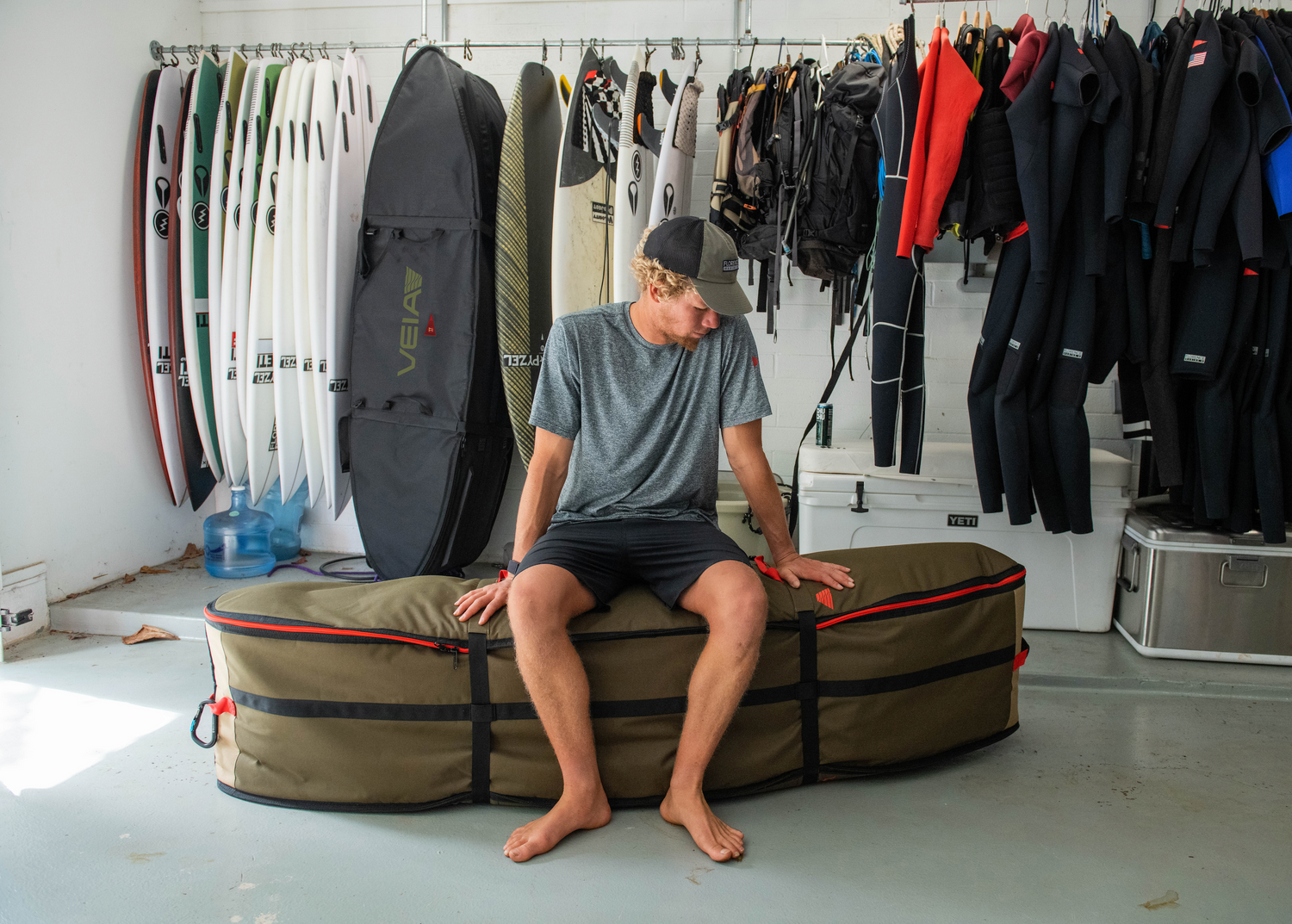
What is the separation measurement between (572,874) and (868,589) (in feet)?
2.69

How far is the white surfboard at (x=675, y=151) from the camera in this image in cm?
273

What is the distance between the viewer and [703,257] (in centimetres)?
172

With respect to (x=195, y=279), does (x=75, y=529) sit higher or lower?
lower

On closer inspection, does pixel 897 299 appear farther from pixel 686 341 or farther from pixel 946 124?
pixel 686 341

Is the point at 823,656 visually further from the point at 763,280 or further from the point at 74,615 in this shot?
the point at 74,615

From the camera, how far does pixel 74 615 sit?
2.67 metres

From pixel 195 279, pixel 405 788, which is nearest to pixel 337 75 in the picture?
pixel 195 279

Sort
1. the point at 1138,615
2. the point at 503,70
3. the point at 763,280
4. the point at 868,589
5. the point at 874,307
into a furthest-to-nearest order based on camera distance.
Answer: the point at 503,70 < the point at 763,280 < the point at 1138,615 < the point at 874,307 < the point at 868,589

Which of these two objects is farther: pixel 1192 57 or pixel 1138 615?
pixel 1138 615

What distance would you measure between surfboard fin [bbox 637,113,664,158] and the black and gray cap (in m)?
1.14

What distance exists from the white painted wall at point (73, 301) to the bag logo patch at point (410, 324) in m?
1.08

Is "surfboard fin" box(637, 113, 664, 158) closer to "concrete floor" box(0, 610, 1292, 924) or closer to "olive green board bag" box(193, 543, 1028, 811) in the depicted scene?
"olive green board bag" box(193, 543, 1028, 811)

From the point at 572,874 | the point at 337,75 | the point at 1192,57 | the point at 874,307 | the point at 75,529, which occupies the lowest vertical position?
the point at 572,874

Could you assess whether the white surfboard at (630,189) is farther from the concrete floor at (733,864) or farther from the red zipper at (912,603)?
the concrete floor at (733,864)
